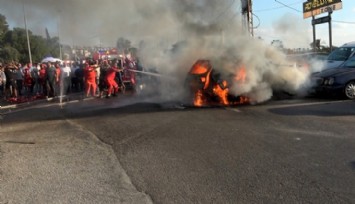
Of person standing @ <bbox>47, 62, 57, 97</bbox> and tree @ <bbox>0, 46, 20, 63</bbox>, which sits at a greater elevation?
tree @ <bbox>0, 46, 20, 63</bbox>

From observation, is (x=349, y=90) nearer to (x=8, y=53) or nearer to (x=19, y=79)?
(x=19, y=79)

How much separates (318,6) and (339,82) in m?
19.2

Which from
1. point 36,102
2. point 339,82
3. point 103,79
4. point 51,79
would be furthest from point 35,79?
point 339,82

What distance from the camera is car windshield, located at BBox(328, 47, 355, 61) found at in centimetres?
1350

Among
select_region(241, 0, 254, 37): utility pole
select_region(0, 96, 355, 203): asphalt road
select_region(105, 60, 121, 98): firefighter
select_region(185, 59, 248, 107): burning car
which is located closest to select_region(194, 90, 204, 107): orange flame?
select_region(185, 59, 248, 107): burning car

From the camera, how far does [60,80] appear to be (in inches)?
711

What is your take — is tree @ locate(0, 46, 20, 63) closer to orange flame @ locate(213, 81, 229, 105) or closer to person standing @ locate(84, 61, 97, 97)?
person standing @ locate(84, 61, 97, 97)

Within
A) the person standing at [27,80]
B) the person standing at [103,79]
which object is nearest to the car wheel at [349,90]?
the person standing at [103,79]

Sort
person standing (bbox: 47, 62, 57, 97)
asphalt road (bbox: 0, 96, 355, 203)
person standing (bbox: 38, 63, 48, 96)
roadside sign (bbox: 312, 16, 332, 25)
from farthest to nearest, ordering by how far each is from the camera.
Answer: roadside sign (bbox: 312, 16, 332, 25) → person standing (bbox: 38, 63, 48, 96) → person standing (bbox: 47, 62, 57, 97) → asphalt road (bbox: 0, 96, 355, 203)

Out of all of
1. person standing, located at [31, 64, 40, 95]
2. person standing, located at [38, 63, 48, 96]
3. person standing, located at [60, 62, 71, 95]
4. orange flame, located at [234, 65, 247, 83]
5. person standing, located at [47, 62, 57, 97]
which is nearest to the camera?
orange flame, located at [234, 65, 247, 83]

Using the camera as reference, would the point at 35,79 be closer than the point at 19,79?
No

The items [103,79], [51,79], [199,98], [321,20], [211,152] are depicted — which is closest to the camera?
[211,152]

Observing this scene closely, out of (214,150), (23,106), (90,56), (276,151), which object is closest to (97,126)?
(214,150)

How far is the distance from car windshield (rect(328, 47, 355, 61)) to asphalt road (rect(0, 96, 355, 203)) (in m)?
2.88
